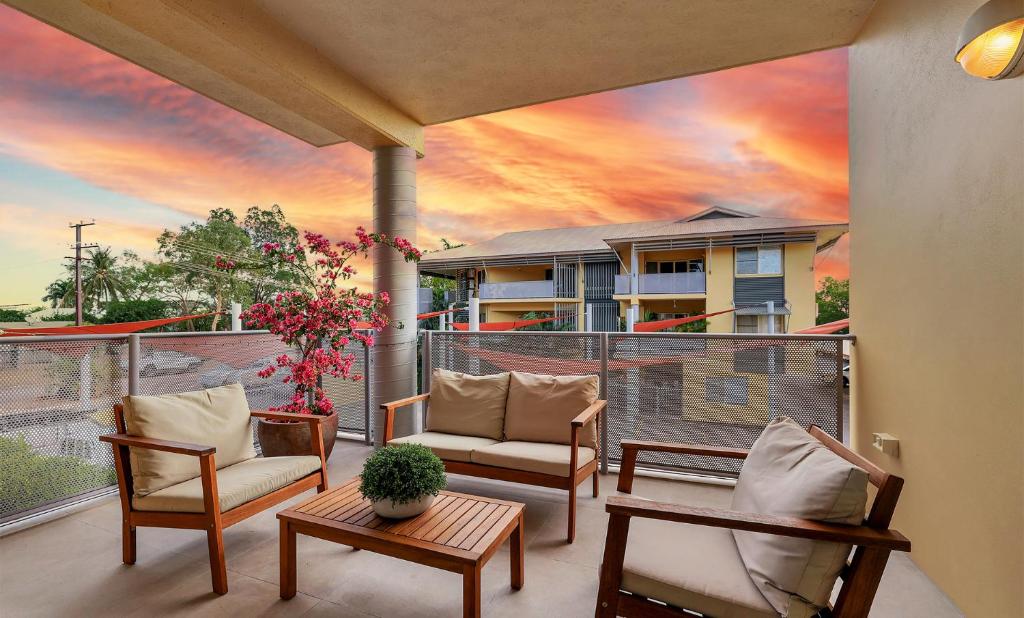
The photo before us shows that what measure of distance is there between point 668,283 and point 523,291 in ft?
13.4

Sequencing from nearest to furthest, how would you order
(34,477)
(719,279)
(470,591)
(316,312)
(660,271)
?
(470,591), (34,477), (316,312), (719,279), (660,271)

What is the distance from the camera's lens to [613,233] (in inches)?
538

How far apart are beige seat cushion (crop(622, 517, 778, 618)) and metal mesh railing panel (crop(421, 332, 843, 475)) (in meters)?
1.75

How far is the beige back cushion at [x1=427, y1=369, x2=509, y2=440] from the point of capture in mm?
3123

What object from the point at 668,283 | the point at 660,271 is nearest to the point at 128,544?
the point at 668,283

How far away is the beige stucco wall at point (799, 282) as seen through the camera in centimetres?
1040

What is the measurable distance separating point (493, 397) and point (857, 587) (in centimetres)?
224

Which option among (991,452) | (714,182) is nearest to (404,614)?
(991,452)

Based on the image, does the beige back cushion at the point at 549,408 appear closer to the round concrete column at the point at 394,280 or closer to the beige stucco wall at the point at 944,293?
the round concrete column at the point at 394,280

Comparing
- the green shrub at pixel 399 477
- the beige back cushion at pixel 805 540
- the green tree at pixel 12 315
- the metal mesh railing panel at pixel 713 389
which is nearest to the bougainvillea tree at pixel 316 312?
the green shrub at pixel 399 477

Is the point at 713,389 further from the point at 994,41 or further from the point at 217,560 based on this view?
the point at 217,560

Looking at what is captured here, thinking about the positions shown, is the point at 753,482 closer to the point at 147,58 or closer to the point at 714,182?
the point at 147,58

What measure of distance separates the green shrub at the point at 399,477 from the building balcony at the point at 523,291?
11.4 meters

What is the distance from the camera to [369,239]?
3836mm
